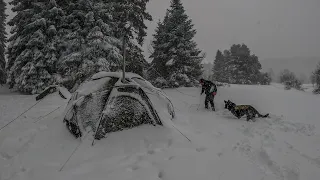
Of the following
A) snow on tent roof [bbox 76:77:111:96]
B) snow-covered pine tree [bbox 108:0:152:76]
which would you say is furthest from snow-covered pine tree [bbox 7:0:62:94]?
snow on tent roof [bbox 76:77:111:96]

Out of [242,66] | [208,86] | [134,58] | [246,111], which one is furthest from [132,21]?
[242,66]

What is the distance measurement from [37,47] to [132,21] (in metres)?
7.57

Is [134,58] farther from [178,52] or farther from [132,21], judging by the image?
[178,52]

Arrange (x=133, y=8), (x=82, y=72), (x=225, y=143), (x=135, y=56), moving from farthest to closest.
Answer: (x=133, y=8)
(x=135, y=56)
(x=82, y=72)
(x=225, y=143)

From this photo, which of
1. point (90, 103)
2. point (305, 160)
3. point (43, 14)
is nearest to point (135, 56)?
point (43, 14)

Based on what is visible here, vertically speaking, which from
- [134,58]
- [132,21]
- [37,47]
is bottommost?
[134,58]

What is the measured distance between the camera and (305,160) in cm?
456

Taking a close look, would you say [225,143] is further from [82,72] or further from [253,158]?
[82,72]

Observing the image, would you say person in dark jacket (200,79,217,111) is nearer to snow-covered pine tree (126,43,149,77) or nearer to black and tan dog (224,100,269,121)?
black and tan dog (224,100,269,121)

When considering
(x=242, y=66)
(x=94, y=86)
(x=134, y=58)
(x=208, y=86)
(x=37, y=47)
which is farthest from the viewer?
(x=242, y=66)

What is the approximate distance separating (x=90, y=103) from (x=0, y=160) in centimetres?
219

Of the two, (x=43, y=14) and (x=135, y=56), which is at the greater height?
(x=43, y=14)

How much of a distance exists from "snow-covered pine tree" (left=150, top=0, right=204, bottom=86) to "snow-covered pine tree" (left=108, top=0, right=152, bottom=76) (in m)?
3.24

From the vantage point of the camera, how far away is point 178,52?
20.1 metres
